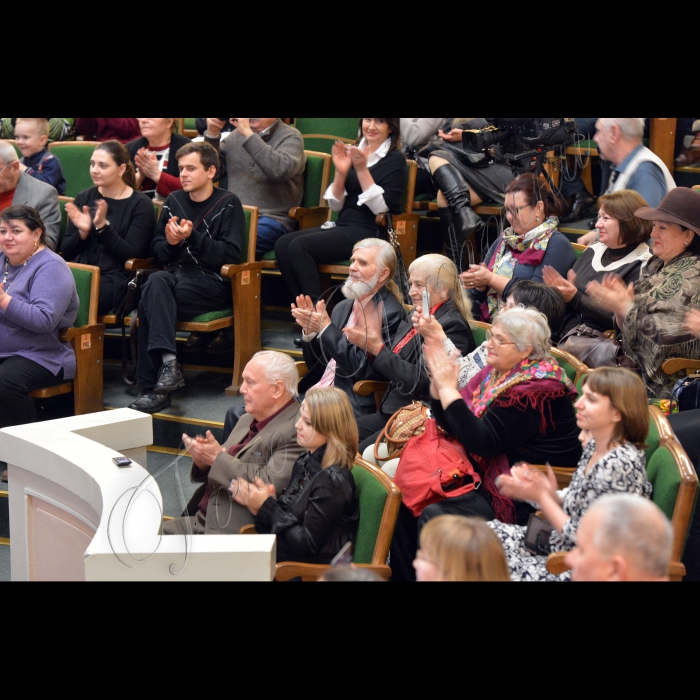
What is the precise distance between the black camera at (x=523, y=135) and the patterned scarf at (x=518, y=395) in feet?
3.62

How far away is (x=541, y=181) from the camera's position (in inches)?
130

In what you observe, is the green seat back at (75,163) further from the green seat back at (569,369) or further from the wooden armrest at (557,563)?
the wooden armrest at (557,563)

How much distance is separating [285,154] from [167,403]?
49.2 inches

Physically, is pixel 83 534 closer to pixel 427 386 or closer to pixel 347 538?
pixel 347 538

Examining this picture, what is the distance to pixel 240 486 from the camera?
7.98ft

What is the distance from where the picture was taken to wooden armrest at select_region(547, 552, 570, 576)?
2.02m

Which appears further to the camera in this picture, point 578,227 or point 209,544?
point 578,227

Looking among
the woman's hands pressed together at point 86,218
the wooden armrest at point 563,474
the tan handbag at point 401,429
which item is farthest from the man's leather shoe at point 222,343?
the wooden armrest at point 563,474

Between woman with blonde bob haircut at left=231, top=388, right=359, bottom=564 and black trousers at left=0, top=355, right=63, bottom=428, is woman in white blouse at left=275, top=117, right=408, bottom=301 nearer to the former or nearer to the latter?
A: black trousers at left=0, top=355, right=63, bottom=428

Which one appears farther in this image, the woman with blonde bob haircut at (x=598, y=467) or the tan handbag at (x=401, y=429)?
the tan handbag at (x=401, y=429)

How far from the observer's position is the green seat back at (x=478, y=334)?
306 cm

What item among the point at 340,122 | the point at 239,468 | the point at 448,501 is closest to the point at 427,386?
the point at 448,501

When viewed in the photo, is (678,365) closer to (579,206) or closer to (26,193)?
(579,206)

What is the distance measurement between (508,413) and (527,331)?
0.73 ft
